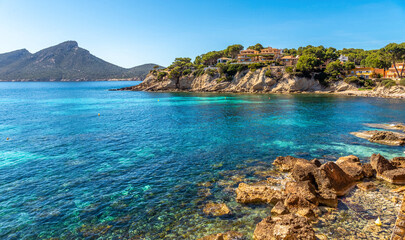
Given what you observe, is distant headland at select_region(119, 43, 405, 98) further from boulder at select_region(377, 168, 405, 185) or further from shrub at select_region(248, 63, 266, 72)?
boulder at select_region(377, 168, 405, 185)

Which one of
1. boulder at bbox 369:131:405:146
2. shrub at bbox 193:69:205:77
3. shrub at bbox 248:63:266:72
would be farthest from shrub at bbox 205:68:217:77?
boulder at bbox 369:131:405:146

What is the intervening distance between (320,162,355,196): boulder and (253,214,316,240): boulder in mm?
7271

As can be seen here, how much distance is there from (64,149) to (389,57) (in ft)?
404

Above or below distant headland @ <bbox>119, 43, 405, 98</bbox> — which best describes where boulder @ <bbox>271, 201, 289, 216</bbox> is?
below

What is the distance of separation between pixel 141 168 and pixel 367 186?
69.5 ft

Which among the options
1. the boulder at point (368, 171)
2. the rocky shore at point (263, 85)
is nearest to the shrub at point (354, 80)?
the rocky shore at point (263, 85)

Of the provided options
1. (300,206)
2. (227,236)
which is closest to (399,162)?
(300,206)

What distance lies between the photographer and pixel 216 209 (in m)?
16.1

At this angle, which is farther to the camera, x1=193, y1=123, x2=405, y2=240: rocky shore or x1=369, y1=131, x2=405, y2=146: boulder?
x1=369, y1=131, x2=405, y2=146: boulder

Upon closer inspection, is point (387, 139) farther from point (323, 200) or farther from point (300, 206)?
point (300, 206)

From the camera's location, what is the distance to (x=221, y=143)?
3253 cm

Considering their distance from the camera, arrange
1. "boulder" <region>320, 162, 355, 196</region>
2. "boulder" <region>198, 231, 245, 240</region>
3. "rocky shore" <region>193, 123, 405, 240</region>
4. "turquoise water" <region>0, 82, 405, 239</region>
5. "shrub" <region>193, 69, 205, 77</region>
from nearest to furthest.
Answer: "boulder" <region>198, 231, 245, 240</region>, "rocky shore" <region>193, 123, 405, 240</region>, "turquoise water" <region>0, 82, 405, 239</region>, "boulder" <region>320, 162, 355, 196</region>, "shrub" <region>193, 69, 205, 77</region>

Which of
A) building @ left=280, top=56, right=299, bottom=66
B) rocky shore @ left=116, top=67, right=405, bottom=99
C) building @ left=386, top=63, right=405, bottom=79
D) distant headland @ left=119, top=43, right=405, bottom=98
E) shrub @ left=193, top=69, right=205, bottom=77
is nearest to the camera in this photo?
rocky shore @ left=116, top=67, right=405, bottom=99

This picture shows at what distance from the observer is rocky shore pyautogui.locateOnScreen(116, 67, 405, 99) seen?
92938mm
